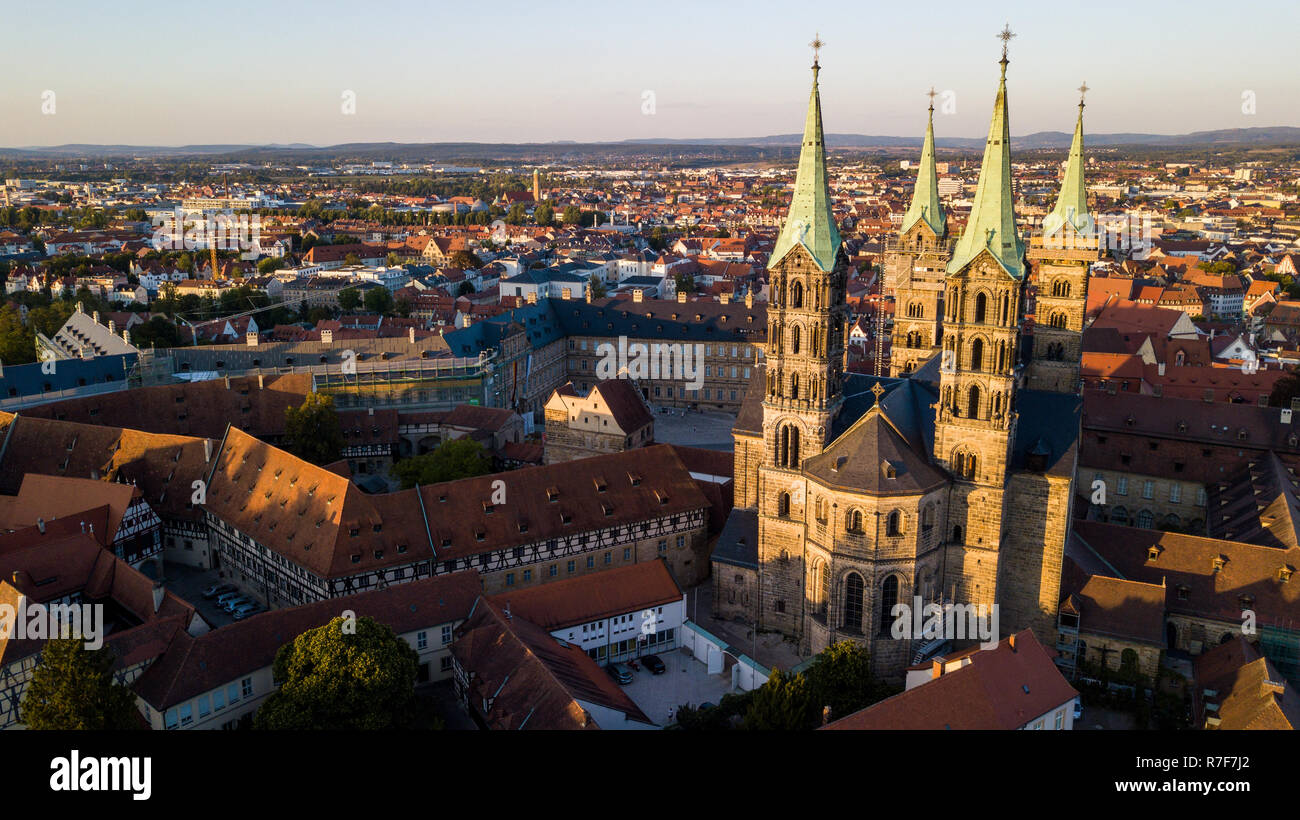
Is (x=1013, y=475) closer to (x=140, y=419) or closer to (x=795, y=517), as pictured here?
(x=795, y=517)

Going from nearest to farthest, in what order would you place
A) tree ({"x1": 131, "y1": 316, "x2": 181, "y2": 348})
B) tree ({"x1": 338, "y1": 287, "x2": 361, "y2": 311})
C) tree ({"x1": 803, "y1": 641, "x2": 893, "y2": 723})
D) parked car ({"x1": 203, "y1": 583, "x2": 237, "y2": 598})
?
tree ({"x1": 803, "y1": 641, "x2": 893, "y2": 723})
parked car ({"x1": 203, "y1": 583, "x2": 237, "y2": 598})
tree ({"x1": 131, "y1": 316, "x2": 181, "y2": 348})
tree ({"x1": 338, "y1": 287, "x2": 361, "y2": 311})

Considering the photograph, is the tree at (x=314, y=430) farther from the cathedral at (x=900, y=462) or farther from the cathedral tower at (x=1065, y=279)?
the cathedral tower at (x=1065, y=279)

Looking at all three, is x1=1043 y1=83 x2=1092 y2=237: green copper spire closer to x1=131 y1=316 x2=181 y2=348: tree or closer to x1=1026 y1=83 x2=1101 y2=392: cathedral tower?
x1=1026 y1=83 x2=1101 y2=392: cathedral tower

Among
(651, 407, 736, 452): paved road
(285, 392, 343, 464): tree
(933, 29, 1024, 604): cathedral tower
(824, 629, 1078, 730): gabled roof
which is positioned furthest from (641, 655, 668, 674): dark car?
(651, 407, 736, 452): paved road
